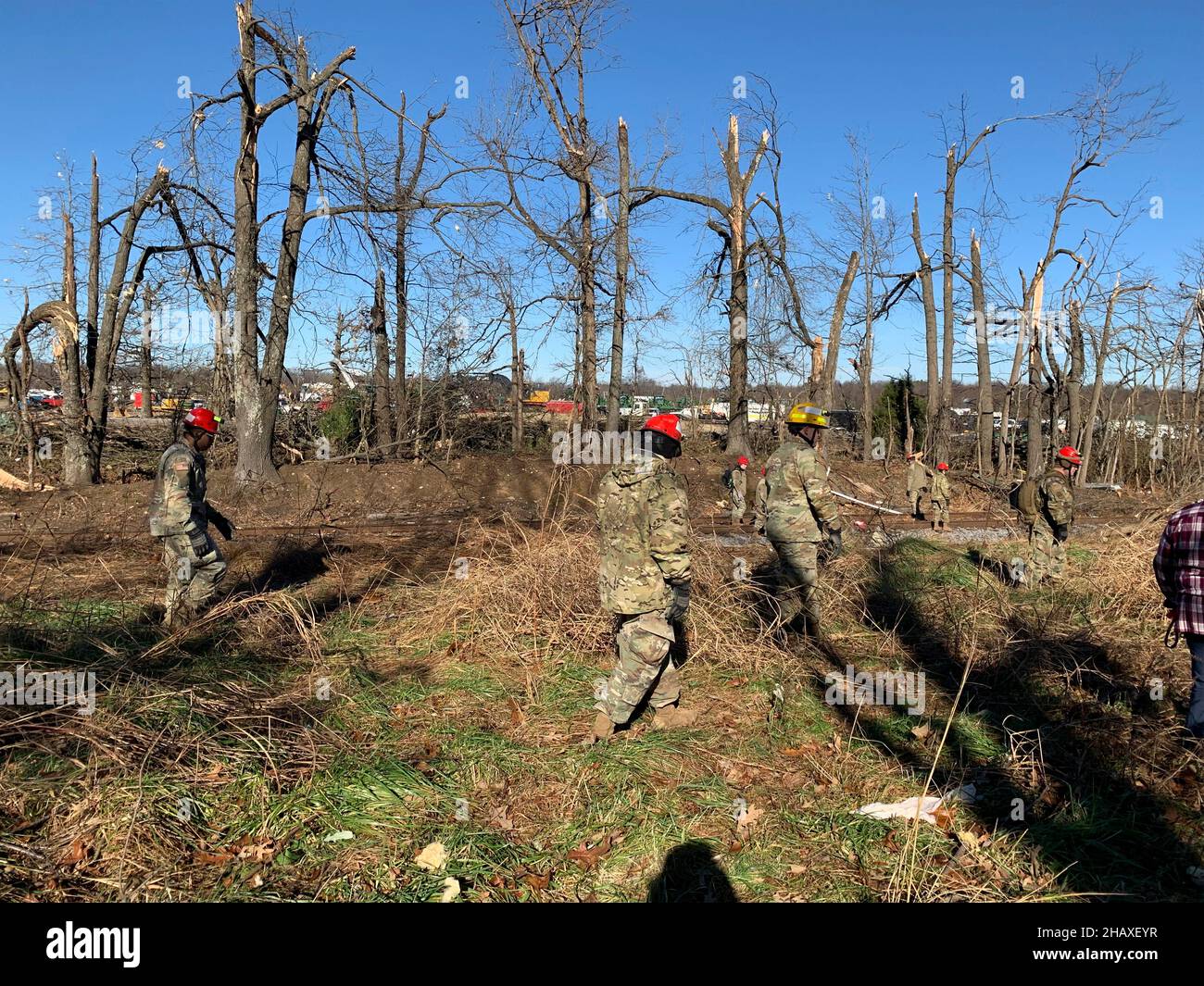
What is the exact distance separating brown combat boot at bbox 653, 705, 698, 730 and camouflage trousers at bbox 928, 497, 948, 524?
1029 centimetres

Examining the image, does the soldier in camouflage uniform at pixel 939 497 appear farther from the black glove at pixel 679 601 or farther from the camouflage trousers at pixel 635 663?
the camouflage trousers at pixel 635 663

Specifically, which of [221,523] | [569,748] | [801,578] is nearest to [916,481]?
[801,578]

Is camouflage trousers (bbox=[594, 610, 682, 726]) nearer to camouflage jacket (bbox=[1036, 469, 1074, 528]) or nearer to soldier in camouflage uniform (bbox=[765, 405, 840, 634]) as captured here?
soldier in camouflage uniform (bbox=[765, 405, 840, 634])

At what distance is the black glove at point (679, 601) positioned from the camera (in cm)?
521

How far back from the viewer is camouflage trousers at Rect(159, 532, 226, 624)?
6.81m

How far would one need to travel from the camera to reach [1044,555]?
28.9ft

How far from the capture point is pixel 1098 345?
20031 mm

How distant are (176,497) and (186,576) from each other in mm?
665

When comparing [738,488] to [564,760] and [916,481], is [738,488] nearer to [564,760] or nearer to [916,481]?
[916,481]

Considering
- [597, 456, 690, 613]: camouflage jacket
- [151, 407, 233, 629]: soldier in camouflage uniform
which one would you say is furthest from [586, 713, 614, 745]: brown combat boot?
[151, 407, 233, 629]: soldier in camouflage uniform

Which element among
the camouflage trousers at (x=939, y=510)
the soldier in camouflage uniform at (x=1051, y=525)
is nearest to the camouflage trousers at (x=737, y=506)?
the camouflage trousers at (x=939, y=510)
